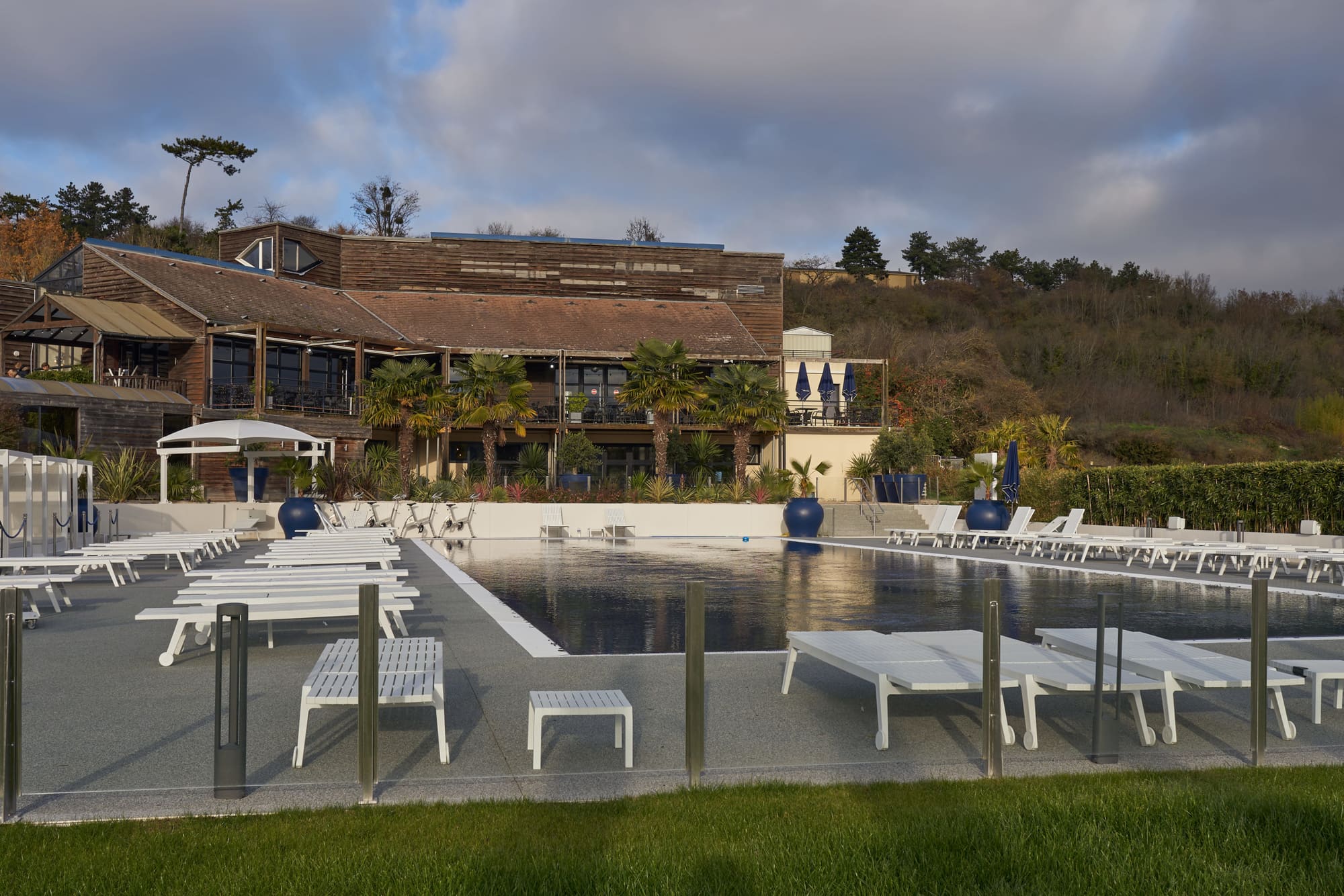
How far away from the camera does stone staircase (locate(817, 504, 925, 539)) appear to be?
2762 cm

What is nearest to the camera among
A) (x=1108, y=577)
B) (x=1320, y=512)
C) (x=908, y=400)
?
(x=1108, y=577)

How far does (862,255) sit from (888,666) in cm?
6777

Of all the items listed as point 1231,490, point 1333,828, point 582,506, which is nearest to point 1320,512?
point 1231,490

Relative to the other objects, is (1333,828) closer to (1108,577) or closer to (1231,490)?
(1108,577)

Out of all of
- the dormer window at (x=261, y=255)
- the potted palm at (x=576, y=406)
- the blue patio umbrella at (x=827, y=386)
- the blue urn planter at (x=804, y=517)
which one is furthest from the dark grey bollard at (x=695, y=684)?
the dormer window at (x=261, y=255)

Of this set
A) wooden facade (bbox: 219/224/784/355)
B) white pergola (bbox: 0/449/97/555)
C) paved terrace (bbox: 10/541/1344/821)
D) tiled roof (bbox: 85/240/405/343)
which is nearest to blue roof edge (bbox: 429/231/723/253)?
wooden facade (bbox: 219/224/784/355)

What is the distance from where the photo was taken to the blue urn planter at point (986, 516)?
23.7 m

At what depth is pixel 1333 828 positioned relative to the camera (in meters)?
3.81

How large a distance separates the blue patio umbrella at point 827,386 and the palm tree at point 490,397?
12555mm

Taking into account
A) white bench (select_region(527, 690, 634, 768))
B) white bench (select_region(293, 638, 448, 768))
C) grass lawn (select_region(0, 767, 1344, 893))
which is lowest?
grass lawn (select_region(0, 767, 1344, 893))

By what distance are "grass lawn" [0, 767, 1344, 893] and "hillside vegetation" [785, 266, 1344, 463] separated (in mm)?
34686

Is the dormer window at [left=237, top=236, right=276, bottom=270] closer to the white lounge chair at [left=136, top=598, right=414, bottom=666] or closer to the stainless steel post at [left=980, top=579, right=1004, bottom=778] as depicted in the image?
the white lounge chair at [left=136, top=598, right=414, bottom=666]

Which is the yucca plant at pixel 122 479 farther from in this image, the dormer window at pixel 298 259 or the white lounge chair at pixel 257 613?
the white lounge chair at pixel 257 613

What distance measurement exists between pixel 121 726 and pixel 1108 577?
1267cm
